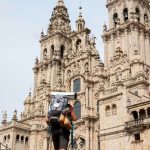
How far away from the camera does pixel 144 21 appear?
54938 mm

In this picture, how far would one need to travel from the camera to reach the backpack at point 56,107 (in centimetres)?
1243

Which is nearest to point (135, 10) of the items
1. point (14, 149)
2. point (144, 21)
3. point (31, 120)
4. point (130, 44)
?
point (144, 21)

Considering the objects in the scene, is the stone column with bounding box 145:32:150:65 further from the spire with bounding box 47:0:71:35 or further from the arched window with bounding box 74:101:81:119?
the spire with bounding box 47:0:71:35

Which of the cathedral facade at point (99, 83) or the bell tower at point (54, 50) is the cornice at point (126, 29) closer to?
the cathedral facade at point (99, 83)

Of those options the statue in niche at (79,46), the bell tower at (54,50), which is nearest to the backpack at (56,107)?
the bell tower at (54,50)

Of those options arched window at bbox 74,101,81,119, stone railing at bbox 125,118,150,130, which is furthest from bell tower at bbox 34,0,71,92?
stone railing at bbox 125,118,150,130

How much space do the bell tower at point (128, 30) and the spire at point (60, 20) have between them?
39.3ft

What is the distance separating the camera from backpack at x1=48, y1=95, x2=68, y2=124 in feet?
40.8

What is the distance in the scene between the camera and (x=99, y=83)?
48.9m

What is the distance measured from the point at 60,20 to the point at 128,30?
757 inches

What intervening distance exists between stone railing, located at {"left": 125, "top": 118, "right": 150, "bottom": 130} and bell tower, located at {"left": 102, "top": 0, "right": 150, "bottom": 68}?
1366 centimetres

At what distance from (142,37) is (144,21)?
419 centimetres

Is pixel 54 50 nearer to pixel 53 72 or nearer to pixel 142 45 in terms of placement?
pixel 53 72

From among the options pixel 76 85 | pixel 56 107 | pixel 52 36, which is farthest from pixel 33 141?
pixel 56 107
